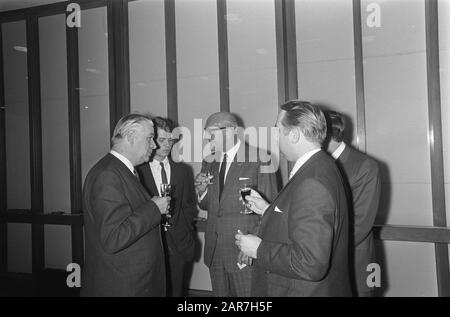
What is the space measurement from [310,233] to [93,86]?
150 inches

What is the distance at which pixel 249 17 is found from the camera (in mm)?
3809

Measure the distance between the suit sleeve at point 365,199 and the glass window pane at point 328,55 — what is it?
134cm

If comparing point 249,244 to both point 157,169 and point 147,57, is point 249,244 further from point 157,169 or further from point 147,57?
point 147,57

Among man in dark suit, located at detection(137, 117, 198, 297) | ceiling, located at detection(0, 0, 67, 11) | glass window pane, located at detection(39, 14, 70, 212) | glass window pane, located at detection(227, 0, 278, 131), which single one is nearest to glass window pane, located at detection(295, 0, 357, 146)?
glass window pane, located at detection(227, 0, 278, 131)

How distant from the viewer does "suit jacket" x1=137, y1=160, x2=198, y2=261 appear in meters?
2.87

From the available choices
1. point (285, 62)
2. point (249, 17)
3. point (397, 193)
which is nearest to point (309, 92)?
point (285, 62)

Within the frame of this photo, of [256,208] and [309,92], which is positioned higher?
[309,92]

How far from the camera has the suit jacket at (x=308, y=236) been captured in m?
1.38

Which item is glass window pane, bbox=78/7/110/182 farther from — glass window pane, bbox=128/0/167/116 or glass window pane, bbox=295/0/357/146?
glass window pane, bbox=295/0/357/146

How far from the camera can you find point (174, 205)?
2.92m

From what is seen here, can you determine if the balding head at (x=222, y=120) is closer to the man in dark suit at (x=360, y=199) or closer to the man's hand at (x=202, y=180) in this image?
the man's hand at (x=202, y=180)

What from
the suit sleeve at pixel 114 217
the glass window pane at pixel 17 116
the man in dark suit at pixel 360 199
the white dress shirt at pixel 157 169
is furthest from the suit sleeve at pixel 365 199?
the glass window pane at pixel 17 116
